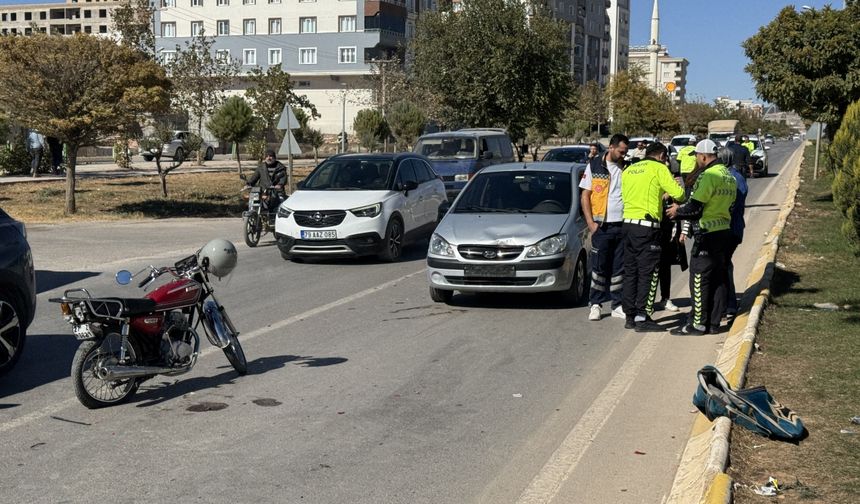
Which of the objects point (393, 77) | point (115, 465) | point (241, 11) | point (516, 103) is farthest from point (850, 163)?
point (241, 11)

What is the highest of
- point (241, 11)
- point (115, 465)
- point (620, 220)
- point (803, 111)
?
point (241, 11)

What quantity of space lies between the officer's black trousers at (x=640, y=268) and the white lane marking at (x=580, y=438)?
103cm

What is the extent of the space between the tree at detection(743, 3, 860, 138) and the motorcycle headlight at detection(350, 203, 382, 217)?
47.8 feet

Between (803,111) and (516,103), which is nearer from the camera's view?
(803,111)

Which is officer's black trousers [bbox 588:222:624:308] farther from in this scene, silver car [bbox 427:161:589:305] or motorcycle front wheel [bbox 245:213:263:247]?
motorcycle front wheel [bbox 245:213:263:247]

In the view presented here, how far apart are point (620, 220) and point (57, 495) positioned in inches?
272

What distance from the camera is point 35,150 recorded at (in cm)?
3438

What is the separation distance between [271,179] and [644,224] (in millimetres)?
10937

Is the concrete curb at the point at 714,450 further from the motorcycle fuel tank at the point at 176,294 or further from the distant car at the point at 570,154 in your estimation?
the distant car at the point at 570,154

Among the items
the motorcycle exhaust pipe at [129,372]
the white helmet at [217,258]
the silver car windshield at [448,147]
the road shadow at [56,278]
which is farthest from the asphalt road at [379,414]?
the silver car windshield at [448,147]

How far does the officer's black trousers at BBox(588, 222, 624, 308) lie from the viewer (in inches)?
426

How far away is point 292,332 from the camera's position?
10109 mm

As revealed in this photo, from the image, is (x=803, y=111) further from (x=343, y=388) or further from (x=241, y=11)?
(x=241, y=11)

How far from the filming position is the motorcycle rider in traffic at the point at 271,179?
1919cm
